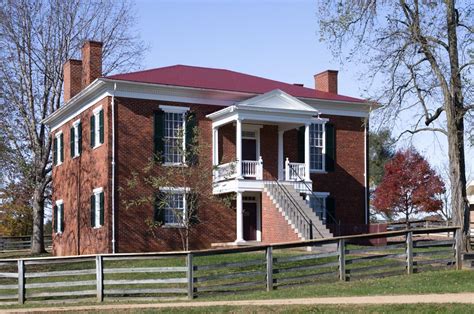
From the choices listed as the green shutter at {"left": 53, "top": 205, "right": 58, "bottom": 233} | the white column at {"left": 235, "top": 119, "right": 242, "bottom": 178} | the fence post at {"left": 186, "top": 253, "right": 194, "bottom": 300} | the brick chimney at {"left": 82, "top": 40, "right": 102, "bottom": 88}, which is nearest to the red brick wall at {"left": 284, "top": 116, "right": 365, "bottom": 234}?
the white column at {"left": 235, "top": 119, "right": 242, "bottom": 178}

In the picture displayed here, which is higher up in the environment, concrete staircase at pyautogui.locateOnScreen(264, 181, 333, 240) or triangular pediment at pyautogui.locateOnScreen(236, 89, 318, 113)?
triangular pediment at pyautogui.locateOnScreen(236, 89, 318, 113)

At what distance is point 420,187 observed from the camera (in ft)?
192

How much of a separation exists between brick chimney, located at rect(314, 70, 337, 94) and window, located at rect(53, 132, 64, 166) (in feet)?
42.2

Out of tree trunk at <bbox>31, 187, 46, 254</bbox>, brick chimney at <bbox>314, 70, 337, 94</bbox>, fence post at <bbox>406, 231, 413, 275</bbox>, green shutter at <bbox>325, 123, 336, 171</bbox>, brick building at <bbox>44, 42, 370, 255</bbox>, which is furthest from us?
tree trunk at <bbox>31, 187, 46, 254</bbox>

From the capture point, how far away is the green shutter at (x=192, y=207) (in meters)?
29.7

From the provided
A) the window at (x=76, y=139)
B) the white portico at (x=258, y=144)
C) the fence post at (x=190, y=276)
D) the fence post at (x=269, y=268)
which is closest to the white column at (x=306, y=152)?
the white portico at (x=258, y=144)

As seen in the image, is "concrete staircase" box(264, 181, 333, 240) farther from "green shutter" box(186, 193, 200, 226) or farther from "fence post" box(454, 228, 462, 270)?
"fence post" box(454, 228, 462, 270)

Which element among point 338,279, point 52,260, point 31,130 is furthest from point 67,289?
point 31,130

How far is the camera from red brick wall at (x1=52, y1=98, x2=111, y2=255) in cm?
3203

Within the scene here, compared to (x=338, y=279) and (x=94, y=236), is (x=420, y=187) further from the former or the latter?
(x=338, y=279)

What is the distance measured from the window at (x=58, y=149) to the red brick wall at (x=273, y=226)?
37.6 ft

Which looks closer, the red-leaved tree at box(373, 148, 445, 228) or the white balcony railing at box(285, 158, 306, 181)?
the white balcony railing at box(285, 158, 306, 181)

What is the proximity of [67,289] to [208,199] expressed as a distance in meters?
10.6

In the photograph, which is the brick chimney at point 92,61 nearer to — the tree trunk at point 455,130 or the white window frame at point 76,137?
the white window frame at point 76,137
